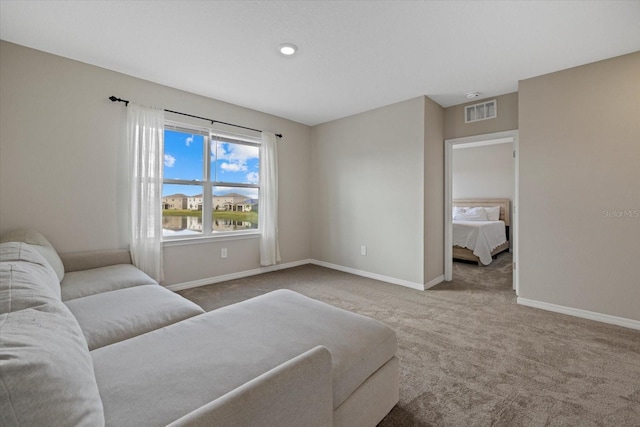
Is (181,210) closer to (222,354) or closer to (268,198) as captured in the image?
(268,198)

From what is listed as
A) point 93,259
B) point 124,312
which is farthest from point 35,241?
point 124,312

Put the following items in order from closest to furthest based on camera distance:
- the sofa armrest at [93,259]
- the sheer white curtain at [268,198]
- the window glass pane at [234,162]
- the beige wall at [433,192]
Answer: the sofa armrest at [93,259] → the beige wall at [433,192] → the window glass pane at [234,162] → the sheer white curtain at [268,198]

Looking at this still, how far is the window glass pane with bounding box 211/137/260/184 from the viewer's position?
394 cm

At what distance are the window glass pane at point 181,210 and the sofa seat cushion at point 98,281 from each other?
97cm

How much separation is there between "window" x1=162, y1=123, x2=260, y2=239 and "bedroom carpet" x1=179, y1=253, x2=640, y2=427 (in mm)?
919

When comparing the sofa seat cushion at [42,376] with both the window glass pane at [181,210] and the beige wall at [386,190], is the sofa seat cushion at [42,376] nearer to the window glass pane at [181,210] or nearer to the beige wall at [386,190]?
the window glass pane at [181,210]

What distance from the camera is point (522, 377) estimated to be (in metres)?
1.81

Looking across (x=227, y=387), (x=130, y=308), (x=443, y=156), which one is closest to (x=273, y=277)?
(x=130, y=308)

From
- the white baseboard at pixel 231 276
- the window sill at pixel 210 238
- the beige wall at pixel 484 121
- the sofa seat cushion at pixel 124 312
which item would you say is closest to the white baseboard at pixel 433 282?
the beige wall at pixel 484 121

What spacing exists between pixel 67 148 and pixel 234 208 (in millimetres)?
1975

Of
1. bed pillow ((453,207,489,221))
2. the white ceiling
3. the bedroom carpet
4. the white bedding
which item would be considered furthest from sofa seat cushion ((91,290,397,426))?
bed pillow ((453,207,489,221))

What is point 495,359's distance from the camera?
2010 mm

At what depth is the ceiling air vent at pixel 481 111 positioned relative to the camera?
356cm

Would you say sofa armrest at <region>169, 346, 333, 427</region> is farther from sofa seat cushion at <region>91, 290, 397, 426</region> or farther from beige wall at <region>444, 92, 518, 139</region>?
beige wall at <region>444, 92, 518, 139</region>
